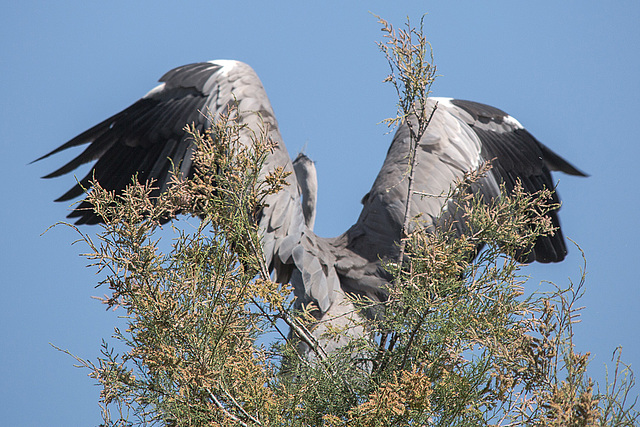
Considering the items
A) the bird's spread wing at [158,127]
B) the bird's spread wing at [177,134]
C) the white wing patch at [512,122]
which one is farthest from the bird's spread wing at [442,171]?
the bird's spread wing at [158,127]

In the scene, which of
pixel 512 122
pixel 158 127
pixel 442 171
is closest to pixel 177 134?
pixel 158 127

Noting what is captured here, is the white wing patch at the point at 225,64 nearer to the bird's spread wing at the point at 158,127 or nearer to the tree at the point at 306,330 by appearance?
the bird's spread wing at the point at 158,127

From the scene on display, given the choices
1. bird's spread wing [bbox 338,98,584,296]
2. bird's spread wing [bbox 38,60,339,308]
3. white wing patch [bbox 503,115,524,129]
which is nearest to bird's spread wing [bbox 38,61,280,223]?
bird's spread wing [bbox 38,60,339,308]

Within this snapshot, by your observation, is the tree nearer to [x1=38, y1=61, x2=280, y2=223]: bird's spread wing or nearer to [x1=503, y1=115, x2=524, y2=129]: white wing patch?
[x1=38, y1=61, x2=280, y2=223]: bird's spread wing

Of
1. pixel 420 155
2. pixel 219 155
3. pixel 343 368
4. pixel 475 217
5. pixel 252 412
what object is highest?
pixel 420 155

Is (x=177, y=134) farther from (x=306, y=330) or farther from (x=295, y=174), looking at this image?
(x=306, y=330)

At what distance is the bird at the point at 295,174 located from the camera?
13.7 ft

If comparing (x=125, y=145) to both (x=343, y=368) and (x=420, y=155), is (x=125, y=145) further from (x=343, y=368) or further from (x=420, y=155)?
(x=343, y=368)

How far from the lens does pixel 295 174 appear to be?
4.86 metres

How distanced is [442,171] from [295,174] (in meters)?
1.00

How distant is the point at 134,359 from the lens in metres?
2.34

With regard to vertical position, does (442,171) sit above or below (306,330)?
above

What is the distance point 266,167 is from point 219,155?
201 cm

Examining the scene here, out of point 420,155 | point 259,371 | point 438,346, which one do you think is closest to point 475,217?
point 438,346
